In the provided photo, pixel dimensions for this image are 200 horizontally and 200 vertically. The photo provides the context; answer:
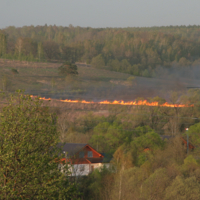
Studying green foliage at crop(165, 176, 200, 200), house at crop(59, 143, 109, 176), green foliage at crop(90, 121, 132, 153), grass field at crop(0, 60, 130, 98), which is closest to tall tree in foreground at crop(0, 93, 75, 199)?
green foliage at crop(165, 176, 200, 200)

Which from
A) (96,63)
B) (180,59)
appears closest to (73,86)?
(96,63)

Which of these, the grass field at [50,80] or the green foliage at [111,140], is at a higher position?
the grass field at [50,80]

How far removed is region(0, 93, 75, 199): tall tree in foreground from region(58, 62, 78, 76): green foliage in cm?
9255

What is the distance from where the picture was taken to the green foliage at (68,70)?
112 m

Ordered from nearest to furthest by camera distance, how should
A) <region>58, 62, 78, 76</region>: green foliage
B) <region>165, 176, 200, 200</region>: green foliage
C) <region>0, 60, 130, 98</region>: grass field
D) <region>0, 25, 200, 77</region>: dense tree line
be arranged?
<region>165, 176, 200, 200</region>: green foliage → <region>0, 60, 130, 98</region>: grass field → <region>58, 62, 78, 76</region>: green foliage → <region>0, 25, 200, 77</region>: dense tree line

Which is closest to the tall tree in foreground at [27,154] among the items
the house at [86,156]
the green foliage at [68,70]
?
the house at [86,156]

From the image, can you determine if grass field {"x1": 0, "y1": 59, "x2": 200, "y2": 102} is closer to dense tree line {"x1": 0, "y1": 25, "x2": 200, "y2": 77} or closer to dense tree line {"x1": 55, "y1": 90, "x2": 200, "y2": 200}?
dense tree line {"x1": 55, "y1": 90, "x2": 200, "y2": 200}

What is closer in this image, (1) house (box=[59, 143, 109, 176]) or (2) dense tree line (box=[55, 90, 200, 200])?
(2) dense tree line (box=[55, 90, 200, 200])

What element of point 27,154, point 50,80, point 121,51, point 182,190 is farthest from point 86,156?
point 121,51

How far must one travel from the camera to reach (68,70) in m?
116

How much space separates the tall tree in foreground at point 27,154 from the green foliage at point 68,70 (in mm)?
92553

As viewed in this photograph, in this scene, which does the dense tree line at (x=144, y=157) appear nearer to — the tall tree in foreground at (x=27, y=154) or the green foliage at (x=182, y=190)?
the green foliage at (x=182, y=190)

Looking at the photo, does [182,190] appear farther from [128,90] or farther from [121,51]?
[121,51]

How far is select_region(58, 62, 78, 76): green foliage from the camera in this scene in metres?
112
